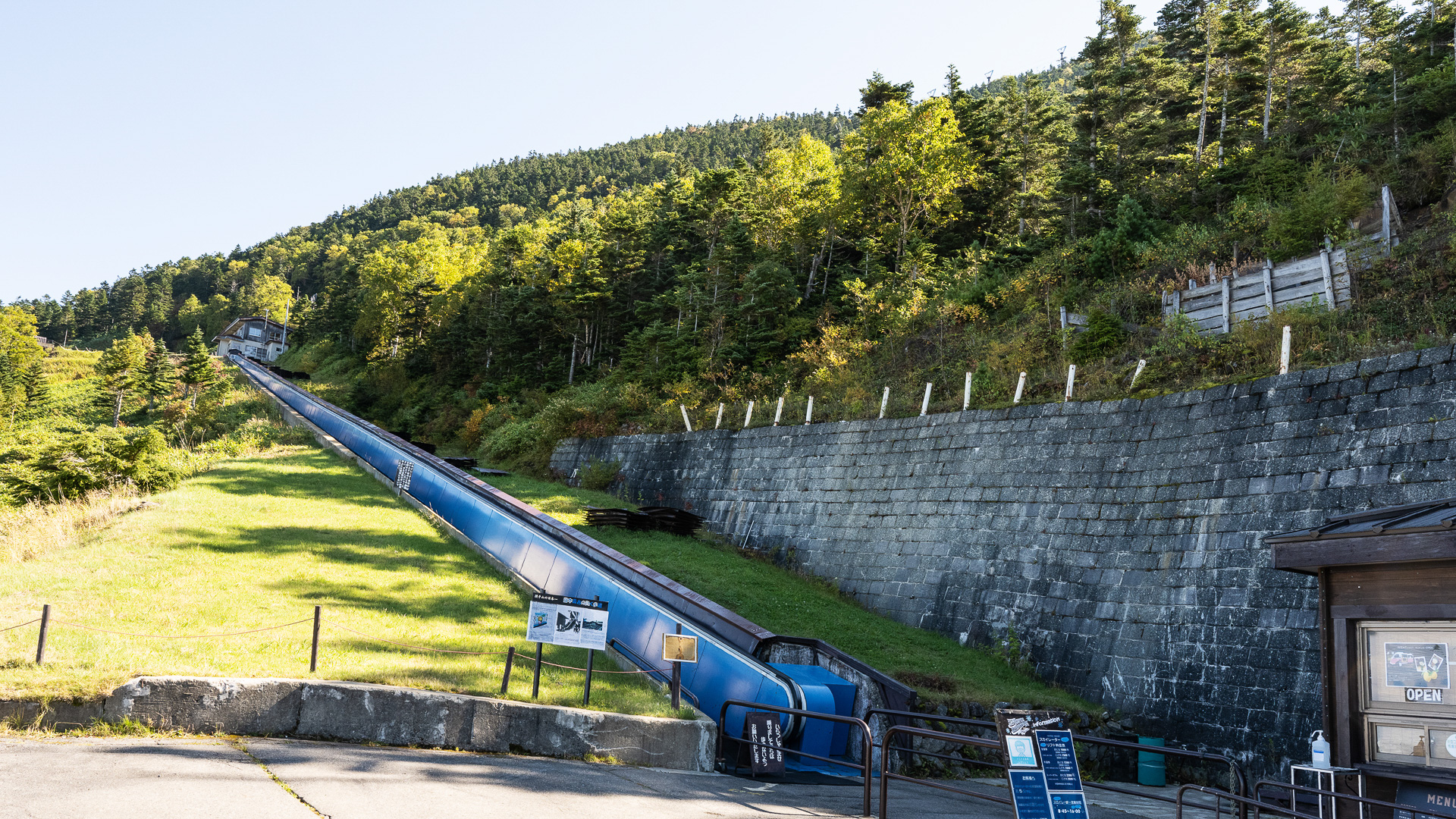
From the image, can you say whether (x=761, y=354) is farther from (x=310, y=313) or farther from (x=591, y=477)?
(x=310, y=313)

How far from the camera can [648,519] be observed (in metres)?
20.5

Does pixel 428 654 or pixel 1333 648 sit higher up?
pixel 1333 648

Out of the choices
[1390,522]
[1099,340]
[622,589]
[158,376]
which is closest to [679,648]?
[622,589]

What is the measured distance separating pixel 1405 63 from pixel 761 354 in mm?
22218

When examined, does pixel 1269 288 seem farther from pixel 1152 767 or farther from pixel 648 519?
pixel 648 519

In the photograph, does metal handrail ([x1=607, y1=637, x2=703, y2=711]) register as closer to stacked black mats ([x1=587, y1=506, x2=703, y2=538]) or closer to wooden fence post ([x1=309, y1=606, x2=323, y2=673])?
wooden fence post ([x1=309, y1=606, x2=323, y2=673])

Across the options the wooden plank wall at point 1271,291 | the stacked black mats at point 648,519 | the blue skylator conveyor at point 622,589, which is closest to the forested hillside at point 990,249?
the wooden plank wall at point 1271,291

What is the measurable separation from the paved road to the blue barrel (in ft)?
9.72

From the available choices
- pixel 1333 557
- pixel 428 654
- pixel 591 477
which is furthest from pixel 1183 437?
pixel 591 477

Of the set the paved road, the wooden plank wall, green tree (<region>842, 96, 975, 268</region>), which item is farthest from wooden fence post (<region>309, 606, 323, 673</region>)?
green tree (<region>842, 96, 975, 268</region>)

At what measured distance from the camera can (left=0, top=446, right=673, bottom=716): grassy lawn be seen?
8.23m

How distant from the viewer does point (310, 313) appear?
8262cm

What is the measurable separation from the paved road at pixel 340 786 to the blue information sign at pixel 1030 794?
6.19 feet

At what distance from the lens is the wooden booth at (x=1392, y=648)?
5.91 metres
